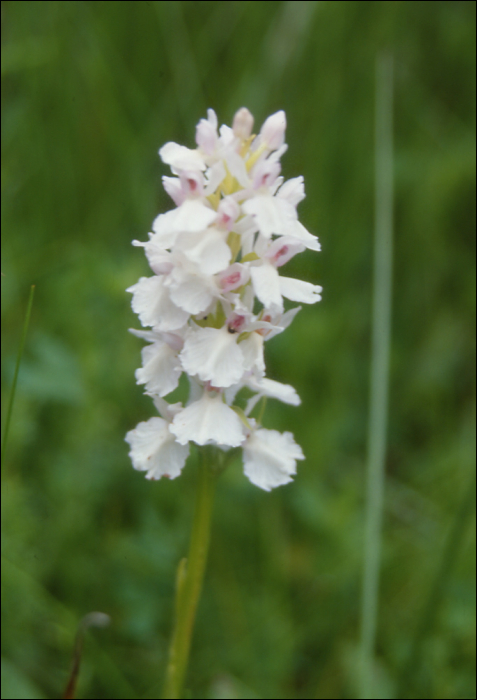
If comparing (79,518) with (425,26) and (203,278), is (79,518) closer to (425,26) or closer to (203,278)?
(203,278)

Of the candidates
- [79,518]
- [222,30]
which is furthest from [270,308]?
[222,30]

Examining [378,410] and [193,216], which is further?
[378,410]

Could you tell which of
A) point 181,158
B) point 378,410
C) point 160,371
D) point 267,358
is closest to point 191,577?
point 160,371

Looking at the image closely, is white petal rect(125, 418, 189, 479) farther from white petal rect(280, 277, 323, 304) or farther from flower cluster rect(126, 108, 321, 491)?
white petal rect(280, 277, 323, 304)

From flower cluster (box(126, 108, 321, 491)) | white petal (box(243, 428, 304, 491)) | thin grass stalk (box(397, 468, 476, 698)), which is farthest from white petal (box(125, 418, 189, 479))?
thin grass stalk (box(397, 468, 476, 698))

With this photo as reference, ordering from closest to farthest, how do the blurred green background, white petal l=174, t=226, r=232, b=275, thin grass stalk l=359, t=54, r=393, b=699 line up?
white petal l=174, t=226, r=232, b=275, thin grass stalk l=359, t=54, r=393, b=699, the blurred green background

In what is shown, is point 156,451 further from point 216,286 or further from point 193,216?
point 193,216
